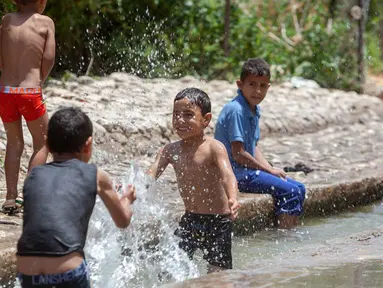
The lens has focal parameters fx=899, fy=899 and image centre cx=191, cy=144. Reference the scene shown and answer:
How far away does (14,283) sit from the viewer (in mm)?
4887

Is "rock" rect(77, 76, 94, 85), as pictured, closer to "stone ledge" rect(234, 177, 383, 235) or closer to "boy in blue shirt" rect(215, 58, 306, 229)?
→ "stone ledge" rect(234, 177, 383, 235)

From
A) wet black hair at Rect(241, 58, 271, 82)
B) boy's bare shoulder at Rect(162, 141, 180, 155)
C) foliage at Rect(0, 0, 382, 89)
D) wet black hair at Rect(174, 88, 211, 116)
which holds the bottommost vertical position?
boy's bare shoulder at Rect(162, 141, 180, 155)

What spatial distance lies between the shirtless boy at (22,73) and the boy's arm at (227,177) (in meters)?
1.33

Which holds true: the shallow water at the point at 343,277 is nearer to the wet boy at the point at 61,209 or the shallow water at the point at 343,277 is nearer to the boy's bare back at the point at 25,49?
the wet boy at the point at 61,209

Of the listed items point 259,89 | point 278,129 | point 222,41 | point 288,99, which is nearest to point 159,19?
point 222,41

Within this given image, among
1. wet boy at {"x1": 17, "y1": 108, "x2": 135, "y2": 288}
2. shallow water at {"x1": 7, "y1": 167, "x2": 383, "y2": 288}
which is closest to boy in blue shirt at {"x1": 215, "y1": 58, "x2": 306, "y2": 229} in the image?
shallow water at {"x1": 7, "y1": 167, "x2": 383, "y2": 288}

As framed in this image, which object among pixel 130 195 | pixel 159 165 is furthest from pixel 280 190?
pixel 130 195

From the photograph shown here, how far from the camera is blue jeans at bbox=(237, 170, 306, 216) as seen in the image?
22.0 feet

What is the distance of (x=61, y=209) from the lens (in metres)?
3.70

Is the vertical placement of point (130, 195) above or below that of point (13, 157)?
below

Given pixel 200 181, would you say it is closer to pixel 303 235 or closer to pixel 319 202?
pixel 303 235

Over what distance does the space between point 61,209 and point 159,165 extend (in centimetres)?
167

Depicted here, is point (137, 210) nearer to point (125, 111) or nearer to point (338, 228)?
point (338, 228)

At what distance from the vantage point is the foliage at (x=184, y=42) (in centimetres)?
1250
